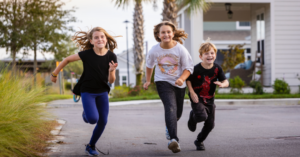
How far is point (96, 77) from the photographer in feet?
16.9

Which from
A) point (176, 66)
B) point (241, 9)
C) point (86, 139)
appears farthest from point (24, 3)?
point (176, 66)

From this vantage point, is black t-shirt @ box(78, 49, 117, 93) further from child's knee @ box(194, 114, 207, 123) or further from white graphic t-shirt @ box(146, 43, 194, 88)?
child's knee @ box(194, 114, 207, 123)

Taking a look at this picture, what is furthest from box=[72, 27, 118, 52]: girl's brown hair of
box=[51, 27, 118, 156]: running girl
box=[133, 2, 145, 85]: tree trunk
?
box=[133, 2, 145, 85]: tree trunk

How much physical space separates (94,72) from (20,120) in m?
1.15

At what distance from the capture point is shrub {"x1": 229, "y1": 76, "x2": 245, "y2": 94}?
17.5m

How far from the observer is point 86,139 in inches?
264

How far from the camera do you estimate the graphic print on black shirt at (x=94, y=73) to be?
5.15 meters

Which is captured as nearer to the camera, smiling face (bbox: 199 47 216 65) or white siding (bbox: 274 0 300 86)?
smiling face (bbox: 199 47 216 65)

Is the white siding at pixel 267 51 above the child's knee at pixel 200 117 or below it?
above

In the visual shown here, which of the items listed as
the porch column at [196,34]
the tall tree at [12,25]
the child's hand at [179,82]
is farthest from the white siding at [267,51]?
the child's hand at [179,82]

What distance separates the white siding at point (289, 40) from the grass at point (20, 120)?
46.4 ft

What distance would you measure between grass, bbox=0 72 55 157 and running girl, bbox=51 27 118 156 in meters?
0.69

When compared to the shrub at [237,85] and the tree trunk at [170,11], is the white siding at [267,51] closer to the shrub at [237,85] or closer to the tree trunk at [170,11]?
the shrub at [237,85]

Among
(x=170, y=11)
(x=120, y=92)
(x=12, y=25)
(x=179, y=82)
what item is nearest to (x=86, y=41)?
(x=179, y=82)
